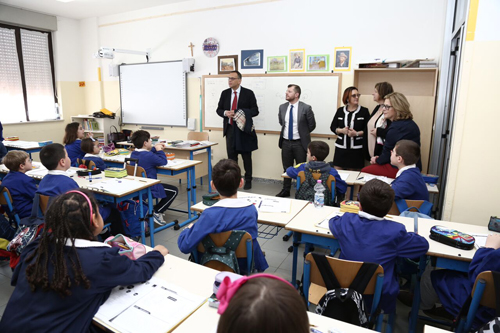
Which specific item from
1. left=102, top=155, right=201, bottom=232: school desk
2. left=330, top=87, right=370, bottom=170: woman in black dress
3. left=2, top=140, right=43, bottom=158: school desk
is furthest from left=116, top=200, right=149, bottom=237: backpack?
left=2, top=140, right=43, bottom=158: school desk

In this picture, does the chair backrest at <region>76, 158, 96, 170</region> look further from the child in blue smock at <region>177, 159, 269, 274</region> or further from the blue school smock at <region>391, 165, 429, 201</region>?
the blue school smock at <region>391, 165, 429, 201</region>

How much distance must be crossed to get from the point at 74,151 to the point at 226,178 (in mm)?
3111

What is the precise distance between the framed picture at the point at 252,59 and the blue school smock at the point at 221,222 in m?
4.40

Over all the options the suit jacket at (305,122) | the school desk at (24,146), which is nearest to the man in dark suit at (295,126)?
the suit jacket at (305,122)

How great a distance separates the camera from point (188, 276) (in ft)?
5.37

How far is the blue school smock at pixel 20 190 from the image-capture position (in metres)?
3.04

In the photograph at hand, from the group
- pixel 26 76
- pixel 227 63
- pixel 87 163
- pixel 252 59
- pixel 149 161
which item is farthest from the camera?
pixel 26 76

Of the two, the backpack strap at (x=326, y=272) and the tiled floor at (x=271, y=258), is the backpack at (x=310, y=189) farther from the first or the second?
the backpack strap at (x=326, y=272)

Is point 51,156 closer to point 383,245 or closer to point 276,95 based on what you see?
point 383,245

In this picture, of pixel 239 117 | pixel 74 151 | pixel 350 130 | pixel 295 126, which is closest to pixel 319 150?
pixel 350 130

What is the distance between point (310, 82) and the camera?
218 inches

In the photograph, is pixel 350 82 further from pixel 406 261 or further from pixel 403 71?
pixel 406 261

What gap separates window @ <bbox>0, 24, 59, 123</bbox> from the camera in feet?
22.4

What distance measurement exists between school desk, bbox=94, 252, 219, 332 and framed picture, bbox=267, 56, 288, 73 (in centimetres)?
460
